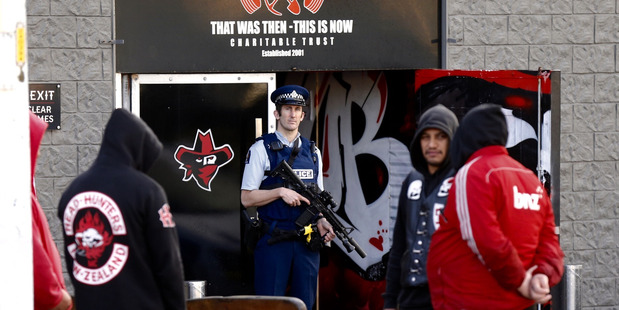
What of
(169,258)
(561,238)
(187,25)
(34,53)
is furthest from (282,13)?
(169,258)

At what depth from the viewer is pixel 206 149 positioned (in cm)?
754

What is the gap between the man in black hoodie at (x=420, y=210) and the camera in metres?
4.73

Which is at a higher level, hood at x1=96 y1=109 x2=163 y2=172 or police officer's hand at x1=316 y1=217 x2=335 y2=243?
hood at x1=96 y1=109 x2=163 y2=172

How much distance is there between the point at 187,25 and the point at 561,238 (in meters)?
3.53

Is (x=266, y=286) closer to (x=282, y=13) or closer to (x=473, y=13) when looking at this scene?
(x=282, y=13)

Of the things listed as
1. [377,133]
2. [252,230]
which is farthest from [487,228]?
[377,133]

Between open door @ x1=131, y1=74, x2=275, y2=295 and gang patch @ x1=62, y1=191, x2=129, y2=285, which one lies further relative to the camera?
open door @ x1=131, y1=74, x2=275, y2=295

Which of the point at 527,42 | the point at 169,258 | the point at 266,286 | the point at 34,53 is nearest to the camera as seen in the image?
the point at 169,258

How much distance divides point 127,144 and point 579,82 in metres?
4.64

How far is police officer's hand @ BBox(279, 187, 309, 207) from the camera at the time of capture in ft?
21.8

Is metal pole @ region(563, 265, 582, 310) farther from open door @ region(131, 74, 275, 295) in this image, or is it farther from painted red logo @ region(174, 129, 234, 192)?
painted red logo @ region(174, 129, 234, 192)

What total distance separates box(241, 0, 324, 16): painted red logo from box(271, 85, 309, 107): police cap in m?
0.80

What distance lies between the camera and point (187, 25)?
7.27 meters

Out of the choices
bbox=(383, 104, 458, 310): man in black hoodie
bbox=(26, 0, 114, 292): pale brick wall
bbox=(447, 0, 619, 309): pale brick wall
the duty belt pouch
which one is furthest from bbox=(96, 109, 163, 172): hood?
bbox=(447, 0, 619, 309): pale brick wall
